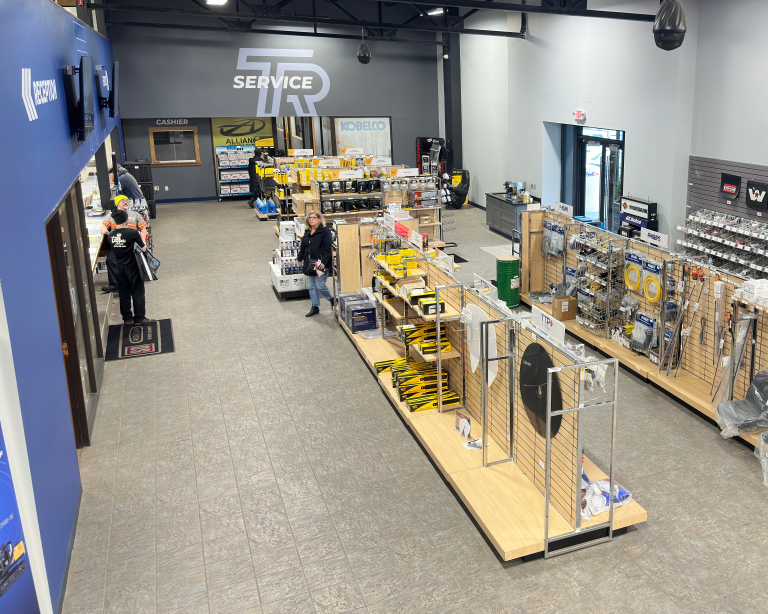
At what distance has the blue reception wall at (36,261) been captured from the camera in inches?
149

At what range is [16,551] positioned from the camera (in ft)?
10.7

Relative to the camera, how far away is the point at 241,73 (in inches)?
677

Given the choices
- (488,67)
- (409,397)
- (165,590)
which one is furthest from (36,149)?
(488,67)

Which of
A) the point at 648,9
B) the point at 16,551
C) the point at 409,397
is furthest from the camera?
the point at 648,9

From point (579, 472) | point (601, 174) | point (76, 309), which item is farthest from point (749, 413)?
point (601, 174)

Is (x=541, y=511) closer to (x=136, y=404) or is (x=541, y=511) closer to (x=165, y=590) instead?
(x=165, y=590)

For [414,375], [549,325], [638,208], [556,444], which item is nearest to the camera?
[549,325]

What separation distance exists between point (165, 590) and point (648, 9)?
1019 cm

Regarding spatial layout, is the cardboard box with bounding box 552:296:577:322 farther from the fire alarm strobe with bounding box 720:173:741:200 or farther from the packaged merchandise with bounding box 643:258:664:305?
the fire alarm strobe with bounding box 720:173:741:200

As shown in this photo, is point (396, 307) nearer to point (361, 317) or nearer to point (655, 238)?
point (361, 317)

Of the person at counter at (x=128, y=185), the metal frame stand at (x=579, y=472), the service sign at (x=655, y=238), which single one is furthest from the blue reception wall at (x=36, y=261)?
the person at counter at (x=128, y=185)

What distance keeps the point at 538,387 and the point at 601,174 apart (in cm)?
897

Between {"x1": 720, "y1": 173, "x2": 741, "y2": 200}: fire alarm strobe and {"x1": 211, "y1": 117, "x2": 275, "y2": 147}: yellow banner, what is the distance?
13.7m

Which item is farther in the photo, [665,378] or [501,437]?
[665,378]
